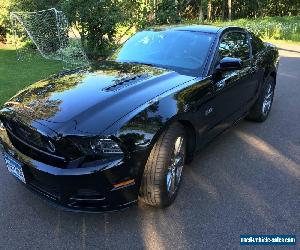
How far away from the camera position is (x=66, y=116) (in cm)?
314

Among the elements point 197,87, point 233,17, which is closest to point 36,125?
point 197,87

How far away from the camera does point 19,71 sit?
9.85m

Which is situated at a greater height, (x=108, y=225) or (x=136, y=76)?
(x=136, y=76)

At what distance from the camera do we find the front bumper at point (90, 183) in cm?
293

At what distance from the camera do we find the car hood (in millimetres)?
3145

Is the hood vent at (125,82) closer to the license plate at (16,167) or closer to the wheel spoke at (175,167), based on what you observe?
the wheel spoke at (175,167)

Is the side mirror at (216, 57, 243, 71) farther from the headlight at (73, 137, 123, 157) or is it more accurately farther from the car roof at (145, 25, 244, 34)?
the headlight at (73, 137, 123, 157)

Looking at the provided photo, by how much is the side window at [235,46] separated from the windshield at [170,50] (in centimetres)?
21

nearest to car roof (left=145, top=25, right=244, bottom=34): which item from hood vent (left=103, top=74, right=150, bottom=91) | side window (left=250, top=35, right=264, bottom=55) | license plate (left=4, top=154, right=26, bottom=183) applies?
side window (left=250, top=35, right=264, bottom=55)

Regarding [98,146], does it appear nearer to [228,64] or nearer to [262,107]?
[228,64]

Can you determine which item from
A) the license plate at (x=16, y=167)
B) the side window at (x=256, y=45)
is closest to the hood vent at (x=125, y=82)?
the license plate at (x=16, y=167)

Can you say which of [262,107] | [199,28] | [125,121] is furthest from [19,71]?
[125,121]

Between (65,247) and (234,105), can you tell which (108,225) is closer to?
(65,247)

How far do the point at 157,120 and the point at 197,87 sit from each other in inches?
31.7
